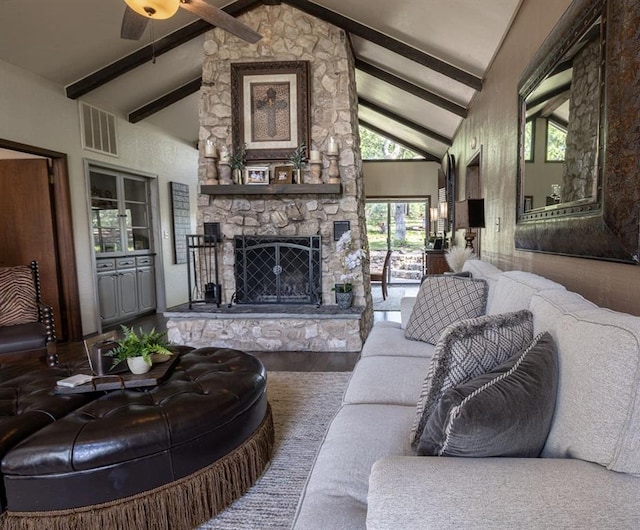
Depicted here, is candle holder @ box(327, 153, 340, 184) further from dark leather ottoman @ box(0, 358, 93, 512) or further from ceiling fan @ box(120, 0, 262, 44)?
dark leather ottoman @ box(0, 358, 93, 512)

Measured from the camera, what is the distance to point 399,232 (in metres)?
8.50

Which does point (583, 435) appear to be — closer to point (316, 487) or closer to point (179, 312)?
point (316, 487)

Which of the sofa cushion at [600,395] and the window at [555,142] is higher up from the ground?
the window at [555,142]

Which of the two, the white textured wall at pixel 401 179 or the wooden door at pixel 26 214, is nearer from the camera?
the wooden door at pixel 26 214

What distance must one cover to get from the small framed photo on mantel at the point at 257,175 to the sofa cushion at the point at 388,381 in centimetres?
261

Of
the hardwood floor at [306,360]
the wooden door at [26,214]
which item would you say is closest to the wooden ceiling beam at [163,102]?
the wooden door at [26,214]

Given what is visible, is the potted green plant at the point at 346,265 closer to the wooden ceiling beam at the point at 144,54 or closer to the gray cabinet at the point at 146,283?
the wooden ceiling beam at the point at 144,54

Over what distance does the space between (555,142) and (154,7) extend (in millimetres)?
2316

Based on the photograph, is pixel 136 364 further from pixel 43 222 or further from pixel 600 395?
pixel 43 222

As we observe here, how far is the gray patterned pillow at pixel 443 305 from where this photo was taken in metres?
2.21

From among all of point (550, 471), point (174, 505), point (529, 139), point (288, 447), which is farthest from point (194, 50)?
point (550, 471)

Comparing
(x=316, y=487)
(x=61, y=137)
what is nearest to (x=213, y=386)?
(x=316, y=487)

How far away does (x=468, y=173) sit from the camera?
16.2 ft

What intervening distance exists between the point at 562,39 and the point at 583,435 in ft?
5.95
